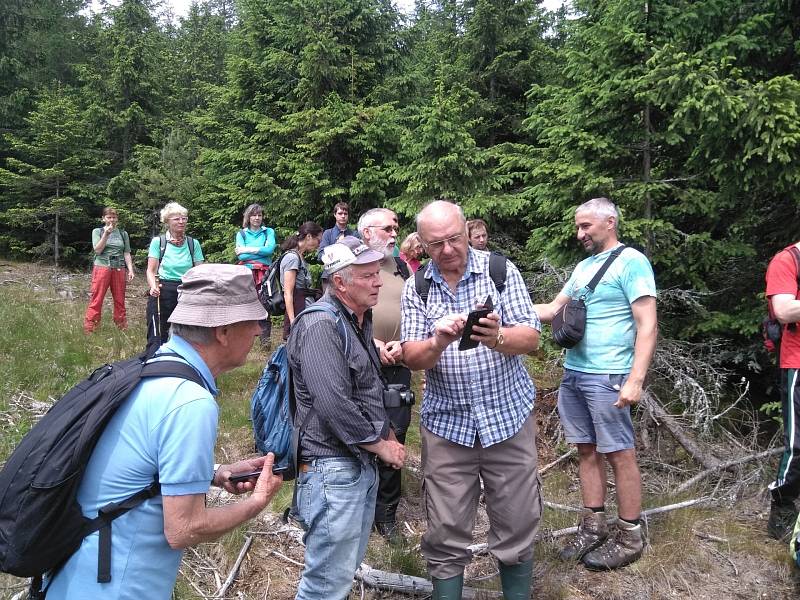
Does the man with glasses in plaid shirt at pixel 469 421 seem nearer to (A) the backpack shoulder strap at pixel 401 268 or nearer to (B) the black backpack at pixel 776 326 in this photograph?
(A) the backpack shoulder strap at pixel 401 268

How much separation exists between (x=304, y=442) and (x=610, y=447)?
199 centimetres

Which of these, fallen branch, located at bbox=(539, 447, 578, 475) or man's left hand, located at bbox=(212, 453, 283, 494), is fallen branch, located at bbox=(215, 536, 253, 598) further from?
fallen branch, located at bbox=(539, 447, 578, 475)

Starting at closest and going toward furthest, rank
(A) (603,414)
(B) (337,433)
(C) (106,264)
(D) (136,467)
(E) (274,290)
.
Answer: (D) (136,467), (B) (337,433), (A) (603,414), (E) (274,290), (C) (106,264)

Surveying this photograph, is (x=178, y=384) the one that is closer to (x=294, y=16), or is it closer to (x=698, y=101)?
(x=698, y=101)

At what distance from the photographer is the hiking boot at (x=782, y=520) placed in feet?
12.5

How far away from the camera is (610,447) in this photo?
3422 mm

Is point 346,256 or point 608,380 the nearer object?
point 346,256

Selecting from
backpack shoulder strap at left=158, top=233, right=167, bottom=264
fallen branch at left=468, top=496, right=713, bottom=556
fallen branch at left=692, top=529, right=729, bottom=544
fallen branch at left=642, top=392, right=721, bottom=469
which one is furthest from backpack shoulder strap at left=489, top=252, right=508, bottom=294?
backpack shoulder strap at left=158, top=233, right=167, bottom=264

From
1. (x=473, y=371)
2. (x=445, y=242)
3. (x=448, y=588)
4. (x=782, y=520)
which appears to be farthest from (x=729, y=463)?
(x=445, y=242)

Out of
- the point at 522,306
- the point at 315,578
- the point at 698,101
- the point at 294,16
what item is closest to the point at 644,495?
the point at 522,306

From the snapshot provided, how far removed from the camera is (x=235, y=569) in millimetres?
3367

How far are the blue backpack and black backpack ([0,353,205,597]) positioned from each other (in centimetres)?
81

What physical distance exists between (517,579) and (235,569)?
66.9 inches

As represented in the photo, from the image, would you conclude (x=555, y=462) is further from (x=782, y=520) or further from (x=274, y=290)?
(x=274, y=290)
